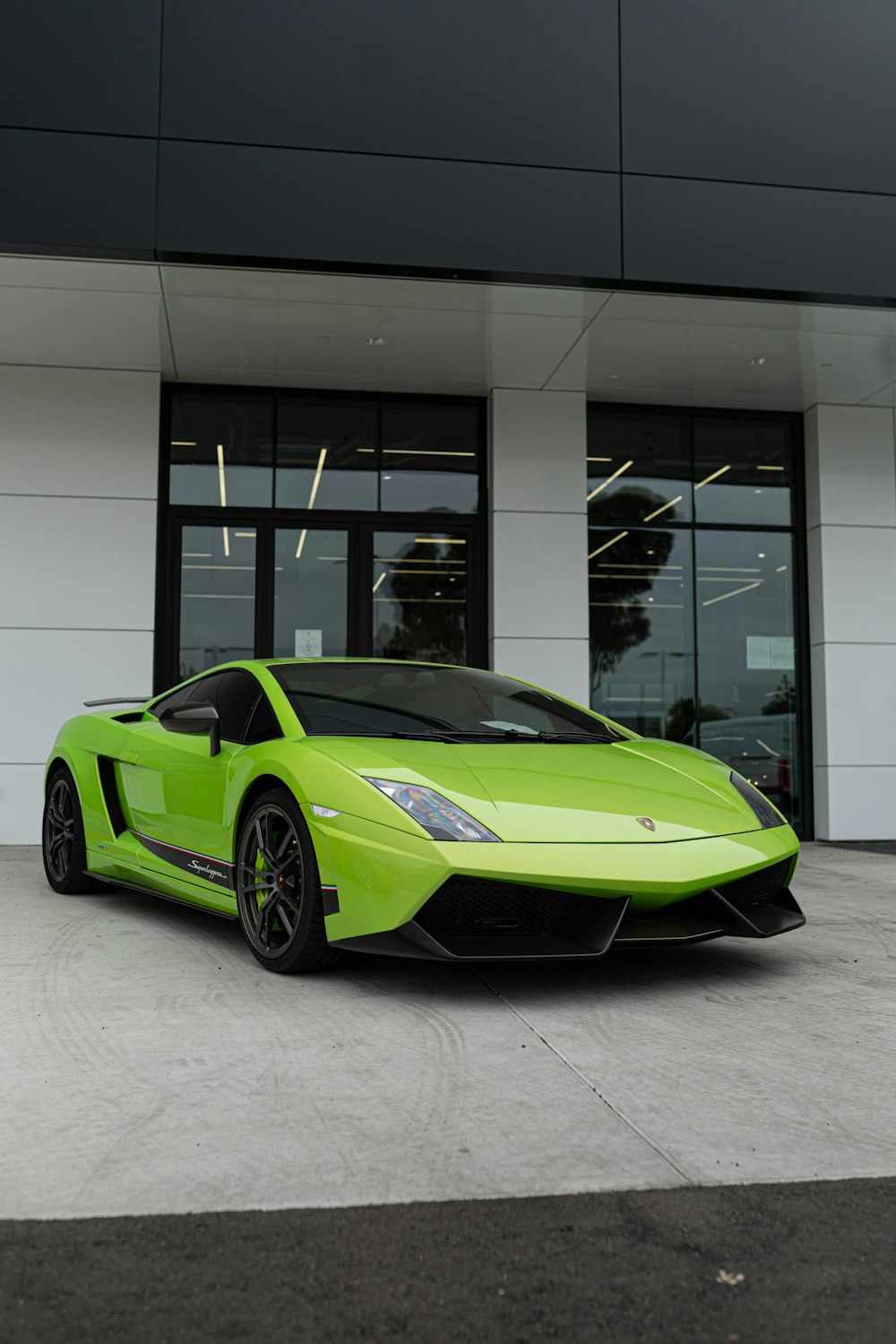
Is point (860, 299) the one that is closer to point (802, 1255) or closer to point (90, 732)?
Answer: point (90, 732)

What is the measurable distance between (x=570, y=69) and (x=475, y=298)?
5.37 feet

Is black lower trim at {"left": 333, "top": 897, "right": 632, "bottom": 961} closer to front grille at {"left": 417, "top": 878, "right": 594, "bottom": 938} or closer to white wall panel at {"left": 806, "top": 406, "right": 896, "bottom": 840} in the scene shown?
front grille at {"left": 417, "top": 878, "right": 594, "bottom": 938}

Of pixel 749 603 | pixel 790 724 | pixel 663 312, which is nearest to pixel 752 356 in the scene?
pixel 663 312

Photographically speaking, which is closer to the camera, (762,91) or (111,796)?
(111,796)

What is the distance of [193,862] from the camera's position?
471 cm

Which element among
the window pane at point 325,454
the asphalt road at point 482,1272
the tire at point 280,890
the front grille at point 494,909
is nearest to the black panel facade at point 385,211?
the window pane at point 325,454

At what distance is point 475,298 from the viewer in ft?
26.9

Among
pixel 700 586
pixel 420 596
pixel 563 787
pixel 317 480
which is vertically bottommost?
pixel 563 787

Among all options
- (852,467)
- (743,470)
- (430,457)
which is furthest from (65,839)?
(852,467)

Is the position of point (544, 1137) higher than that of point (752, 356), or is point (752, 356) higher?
point (752, 356)

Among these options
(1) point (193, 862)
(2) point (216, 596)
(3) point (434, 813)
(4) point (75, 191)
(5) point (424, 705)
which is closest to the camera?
(3) point (434, 813)

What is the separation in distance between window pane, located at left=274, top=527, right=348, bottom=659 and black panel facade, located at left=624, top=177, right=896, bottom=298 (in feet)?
12.2

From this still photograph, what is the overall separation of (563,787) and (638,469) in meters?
7.25

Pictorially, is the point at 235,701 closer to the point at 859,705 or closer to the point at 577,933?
the point at 577,933
